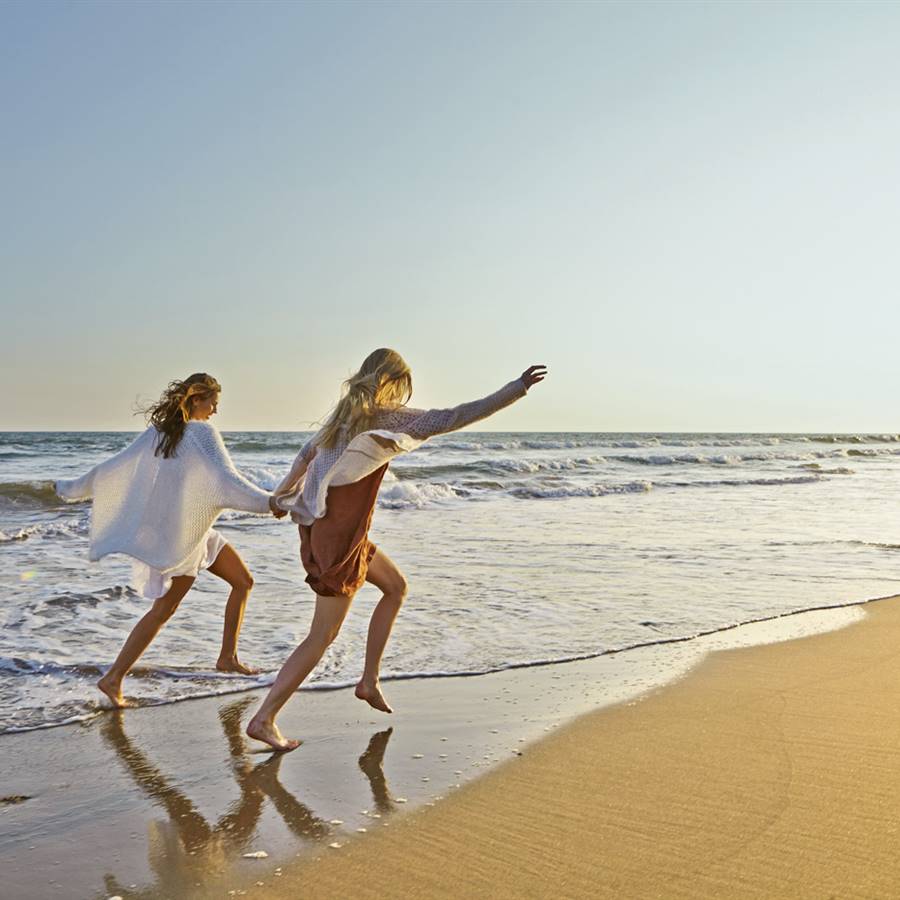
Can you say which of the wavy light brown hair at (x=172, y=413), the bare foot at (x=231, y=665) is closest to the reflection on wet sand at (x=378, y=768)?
the bare foot at (x=231, y=665)

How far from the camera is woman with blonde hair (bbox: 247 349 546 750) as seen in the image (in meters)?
3.88

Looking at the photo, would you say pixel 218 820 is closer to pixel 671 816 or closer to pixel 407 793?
pixel 407 793

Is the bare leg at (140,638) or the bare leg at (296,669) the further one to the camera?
the bare leg at (140,638)

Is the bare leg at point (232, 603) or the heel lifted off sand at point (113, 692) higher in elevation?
the bare leg at point (232, 603)

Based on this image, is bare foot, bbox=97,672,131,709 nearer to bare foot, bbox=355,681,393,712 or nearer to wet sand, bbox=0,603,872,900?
wet sand, bbox=0,603,872,900

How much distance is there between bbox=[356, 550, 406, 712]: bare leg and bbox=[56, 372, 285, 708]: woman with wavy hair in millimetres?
756

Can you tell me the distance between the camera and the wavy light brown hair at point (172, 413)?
15.3 ft

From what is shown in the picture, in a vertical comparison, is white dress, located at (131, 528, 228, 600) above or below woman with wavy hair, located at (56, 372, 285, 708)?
below

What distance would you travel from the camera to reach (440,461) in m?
32.8

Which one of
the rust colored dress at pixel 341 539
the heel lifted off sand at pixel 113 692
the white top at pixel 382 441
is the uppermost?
the white top at pixel 382 441

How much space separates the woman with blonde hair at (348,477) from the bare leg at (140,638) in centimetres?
109

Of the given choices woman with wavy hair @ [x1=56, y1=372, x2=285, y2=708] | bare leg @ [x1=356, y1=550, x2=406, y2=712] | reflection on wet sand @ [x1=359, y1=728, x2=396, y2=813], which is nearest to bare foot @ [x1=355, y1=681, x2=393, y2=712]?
bare leg @ [x1=356, y1=550, x2=406, y2=712]

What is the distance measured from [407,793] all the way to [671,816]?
938 millimetres

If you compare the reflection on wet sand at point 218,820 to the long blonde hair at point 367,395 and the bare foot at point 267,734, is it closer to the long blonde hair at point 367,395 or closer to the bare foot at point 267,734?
the bare foot at point 267,734
